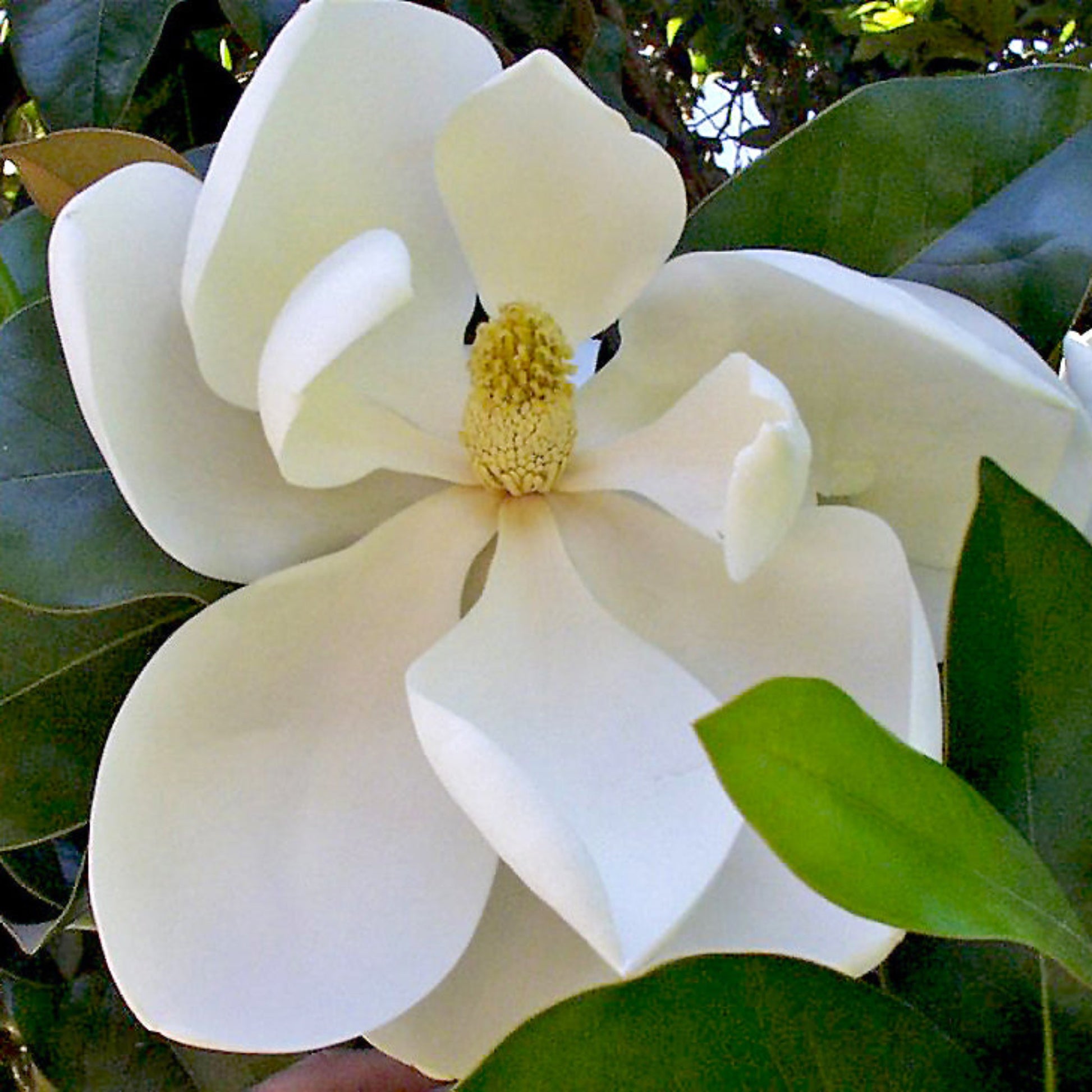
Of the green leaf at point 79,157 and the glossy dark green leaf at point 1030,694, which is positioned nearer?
the glossy dark green leaf at point 1030,694

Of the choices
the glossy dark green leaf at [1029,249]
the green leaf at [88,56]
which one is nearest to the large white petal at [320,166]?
the glossy dark green leaf at [1029,249]

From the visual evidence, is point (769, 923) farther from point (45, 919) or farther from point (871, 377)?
point (45, 919)

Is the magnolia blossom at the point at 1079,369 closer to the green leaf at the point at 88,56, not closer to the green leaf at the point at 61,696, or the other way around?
the green leaf at the point at 61,696

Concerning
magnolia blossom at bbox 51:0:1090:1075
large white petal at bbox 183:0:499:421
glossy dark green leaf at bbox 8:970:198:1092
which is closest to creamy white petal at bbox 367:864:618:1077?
magnolia blossom at bbox 51:0:1090:1075

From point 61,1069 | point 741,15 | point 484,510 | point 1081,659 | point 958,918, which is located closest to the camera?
point 958,918

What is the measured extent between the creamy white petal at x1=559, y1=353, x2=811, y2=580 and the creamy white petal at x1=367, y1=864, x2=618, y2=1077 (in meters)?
0.15

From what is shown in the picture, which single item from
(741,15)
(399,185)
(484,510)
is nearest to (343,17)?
(399,185)

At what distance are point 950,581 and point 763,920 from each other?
0.17 meters

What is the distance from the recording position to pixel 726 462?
0.55m

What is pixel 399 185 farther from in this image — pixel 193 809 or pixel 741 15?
pixel 741 15

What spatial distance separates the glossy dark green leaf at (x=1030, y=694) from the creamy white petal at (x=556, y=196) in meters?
0.13

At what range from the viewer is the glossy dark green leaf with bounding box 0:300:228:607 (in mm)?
550

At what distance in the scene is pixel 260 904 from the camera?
53cm

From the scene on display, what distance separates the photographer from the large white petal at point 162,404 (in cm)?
50
